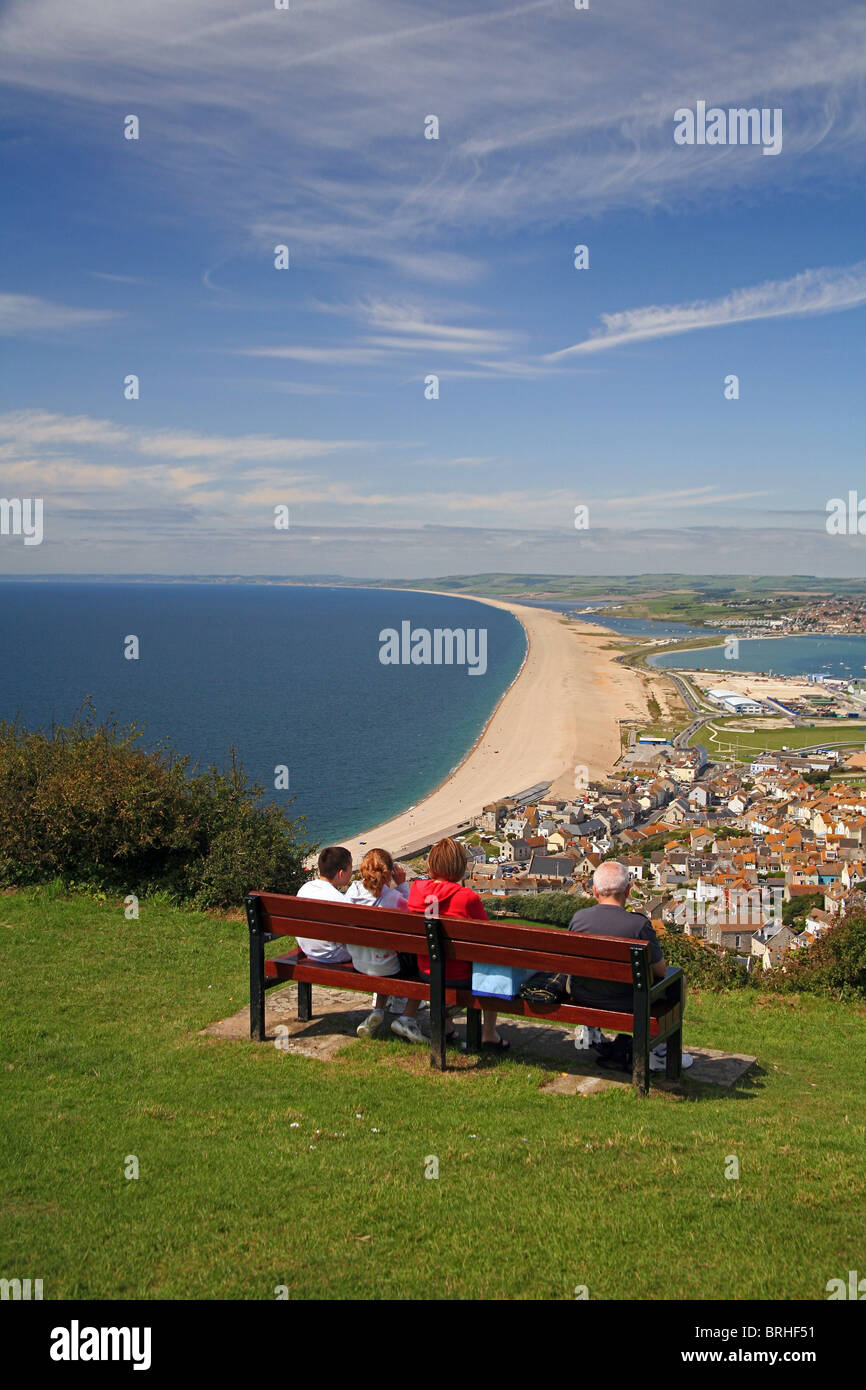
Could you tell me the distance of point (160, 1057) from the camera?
6.64 metres

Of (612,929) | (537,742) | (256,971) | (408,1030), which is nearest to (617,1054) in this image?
(612,929)

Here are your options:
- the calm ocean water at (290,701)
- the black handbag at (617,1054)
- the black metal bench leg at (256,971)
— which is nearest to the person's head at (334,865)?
the black metal bench leg at (256,971)

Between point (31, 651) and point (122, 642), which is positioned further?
point (122, 642)

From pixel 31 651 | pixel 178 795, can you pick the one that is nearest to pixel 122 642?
pixel 31 651

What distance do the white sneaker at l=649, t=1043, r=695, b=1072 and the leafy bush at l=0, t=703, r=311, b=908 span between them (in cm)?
684

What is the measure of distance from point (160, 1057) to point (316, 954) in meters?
1.26

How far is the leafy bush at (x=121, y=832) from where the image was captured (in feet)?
40.0

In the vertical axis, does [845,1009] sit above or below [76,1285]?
below

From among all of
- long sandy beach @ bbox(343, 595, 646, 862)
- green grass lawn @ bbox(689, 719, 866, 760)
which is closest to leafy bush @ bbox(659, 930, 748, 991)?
long sandy beach @ bbox(343, 595, 646, 862)

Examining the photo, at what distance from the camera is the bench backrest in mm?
5730

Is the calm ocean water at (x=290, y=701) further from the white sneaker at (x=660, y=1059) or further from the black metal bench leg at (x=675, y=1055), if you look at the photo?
the black metal bench leg at (x=675, y=1055)

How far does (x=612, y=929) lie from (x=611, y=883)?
29 cm
